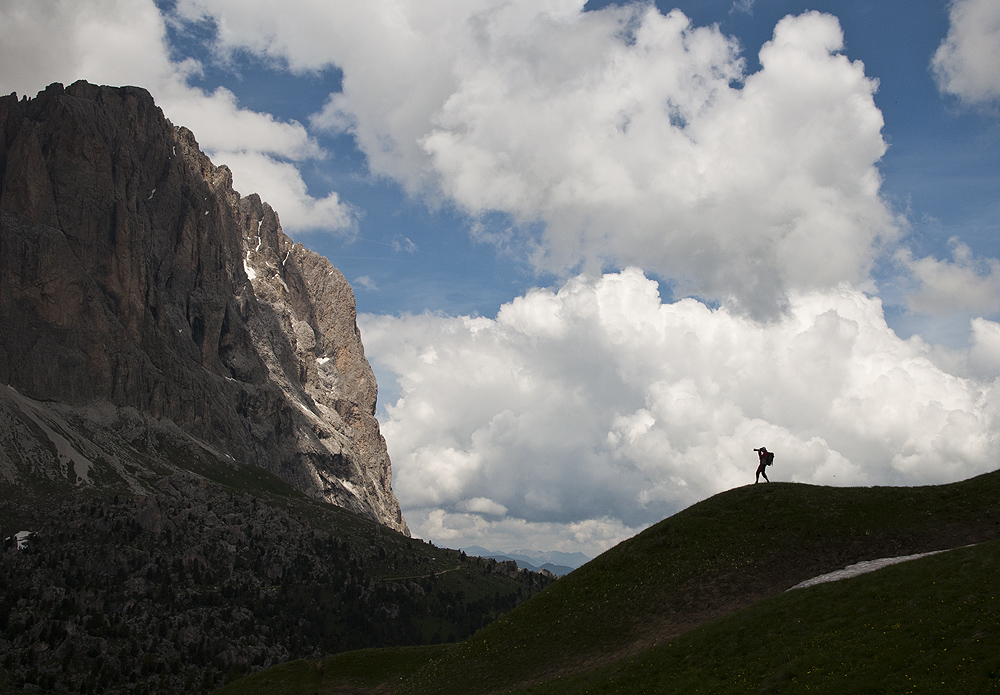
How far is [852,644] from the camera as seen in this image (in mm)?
34406

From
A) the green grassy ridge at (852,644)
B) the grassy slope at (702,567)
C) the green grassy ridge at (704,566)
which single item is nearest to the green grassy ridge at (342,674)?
the grassy slope at (702,567)

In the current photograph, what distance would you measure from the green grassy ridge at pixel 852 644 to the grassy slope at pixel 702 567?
15.2 feet

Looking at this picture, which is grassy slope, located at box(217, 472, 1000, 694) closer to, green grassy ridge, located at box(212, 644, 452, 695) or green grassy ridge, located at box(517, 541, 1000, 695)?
green grassy ridge, located at box(517, 541, 1000, 695)

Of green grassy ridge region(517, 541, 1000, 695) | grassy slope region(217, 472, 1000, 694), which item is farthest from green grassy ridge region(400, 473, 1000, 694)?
green grassy ridge region(517, 541, 1000, 695)

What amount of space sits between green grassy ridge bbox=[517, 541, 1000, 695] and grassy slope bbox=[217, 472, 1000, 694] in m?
4.64

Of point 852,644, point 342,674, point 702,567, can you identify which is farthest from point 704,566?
point 342,674

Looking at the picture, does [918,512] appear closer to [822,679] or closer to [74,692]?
[822,679]

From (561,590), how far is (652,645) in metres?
16.5

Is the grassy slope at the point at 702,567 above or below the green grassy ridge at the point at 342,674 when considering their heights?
above

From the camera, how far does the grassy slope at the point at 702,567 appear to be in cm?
5056

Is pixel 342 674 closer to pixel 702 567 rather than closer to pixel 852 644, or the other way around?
pixel 702 567

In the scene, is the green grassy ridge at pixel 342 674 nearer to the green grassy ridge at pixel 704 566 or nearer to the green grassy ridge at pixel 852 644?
the green grassy ridge at pixel 704 566

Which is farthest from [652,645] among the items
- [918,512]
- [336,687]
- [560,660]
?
[336,687]

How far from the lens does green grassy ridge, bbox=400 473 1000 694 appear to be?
5072cm
